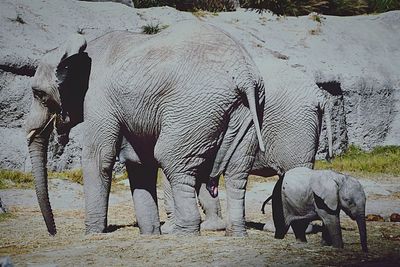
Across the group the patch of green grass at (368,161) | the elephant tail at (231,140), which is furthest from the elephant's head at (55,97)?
the patch of green grass at (368,161)

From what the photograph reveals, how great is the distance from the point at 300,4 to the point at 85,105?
43.7ft

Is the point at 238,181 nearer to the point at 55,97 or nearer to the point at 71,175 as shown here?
the point at 55,97

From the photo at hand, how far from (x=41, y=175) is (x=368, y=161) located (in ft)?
27.4

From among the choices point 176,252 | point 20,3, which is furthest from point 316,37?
point 176,252

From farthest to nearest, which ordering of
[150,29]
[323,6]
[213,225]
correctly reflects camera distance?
[323,6], [150,29], [213,225]

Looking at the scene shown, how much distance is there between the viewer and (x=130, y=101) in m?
6.41

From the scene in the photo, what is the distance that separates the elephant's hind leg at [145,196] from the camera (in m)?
7.32

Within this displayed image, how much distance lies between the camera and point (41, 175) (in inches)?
280

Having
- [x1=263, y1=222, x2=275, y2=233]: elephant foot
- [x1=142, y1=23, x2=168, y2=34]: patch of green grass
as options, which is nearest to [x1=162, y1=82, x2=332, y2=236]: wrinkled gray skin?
[x1=263, y1=222, x2=275, y2=233]: elephant foot

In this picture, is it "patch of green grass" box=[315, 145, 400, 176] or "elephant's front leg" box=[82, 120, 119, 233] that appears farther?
"patch of green grass" box=[315, 145, 400, 176]

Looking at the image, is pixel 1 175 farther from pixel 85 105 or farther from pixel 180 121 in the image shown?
pixel 180 121

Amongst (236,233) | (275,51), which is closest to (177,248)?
(236,233)

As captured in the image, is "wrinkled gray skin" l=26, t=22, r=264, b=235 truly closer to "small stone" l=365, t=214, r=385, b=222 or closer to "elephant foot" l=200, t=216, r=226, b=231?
"elephant foot" l=200, t=216, r=226, b=231

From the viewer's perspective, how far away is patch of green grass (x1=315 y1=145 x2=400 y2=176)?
13500 millimetres
